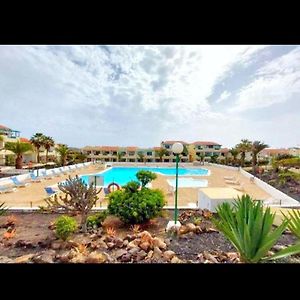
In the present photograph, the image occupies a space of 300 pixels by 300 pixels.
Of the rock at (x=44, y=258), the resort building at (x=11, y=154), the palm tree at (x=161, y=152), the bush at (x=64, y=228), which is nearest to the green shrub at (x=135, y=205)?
the bush at (x=64, y=228)

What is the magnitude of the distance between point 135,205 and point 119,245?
1267 mm

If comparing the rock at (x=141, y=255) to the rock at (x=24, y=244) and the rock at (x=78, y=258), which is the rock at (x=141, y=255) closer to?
the rock at (x=78, y=258)

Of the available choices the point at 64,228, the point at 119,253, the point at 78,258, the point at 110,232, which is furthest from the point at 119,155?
the point at 78,258

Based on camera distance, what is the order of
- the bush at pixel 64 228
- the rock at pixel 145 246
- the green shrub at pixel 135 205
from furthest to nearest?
the green shrub at pixel 135 205
the bush at pixel 64 228
the rock at pixel 145 246

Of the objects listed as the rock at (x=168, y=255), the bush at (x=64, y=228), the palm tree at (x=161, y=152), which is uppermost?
the palm tree at (x=161, y=152)

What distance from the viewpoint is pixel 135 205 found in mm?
5426

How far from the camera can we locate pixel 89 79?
8.43 meters

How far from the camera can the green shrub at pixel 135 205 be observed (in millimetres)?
5404

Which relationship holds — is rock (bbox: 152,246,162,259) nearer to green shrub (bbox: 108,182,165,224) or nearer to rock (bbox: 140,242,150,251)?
rock (bbox: 140,242,150,251)

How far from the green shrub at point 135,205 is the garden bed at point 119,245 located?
246 millimetres

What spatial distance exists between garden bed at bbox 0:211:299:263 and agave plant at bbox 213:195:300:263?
0.87 metres

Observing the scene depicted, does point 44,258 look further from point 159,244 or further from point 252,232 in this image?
point 252,232
